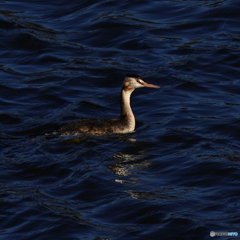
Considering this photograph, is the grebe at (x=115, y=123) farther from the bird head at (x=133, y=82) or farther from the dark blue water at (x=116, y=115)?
the dark blue water at (x=116, y=115)

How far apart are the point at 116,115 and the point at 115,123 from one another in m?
1.33

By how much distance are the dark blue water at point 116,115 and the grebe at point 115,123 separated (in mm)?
160

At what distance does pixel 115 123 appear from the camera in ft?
46.5

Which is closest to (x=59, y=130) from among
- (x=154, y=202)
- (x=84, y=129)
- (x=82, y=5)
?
(x=84, y=129)

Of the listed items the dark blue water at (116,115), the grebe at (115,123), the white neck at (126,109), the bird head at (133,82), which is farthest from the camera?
the bird head at (133,82)

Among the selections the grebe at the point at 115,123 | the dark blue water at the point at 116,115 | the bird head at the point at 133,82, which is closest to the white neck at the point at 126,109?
the grebe at the point at 115,123

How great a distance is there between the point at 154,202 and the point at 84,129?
297 cm

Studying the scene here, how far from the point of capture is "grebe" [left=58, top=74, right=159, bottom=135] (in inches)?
541

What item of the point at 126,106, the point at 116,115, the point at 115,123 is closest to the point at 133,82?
the point at 126,106

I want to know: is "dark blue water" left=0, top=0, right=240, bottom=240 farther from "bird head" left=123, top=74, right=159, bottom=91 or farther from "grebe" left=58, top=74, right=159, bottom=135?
"bird head" left=123, top=74, right=159, bottom=91

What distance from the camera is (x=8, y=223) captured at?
35.1ft

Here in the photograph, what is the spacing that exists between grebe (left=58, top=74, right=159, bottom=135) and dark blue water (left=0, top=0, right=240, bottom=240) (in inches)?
6.3

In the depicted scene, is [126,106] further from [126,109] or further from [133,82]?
[133,82]

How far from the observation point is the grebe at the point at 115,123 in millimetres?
13742
